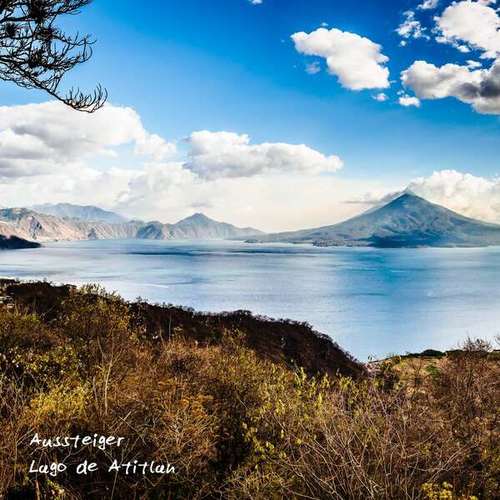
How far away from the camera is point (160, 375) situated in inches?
353

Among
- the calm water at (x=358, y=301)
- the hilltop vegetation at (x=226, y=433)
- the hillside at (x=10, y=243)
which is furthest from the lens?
the hillside at (x=10, y=243)

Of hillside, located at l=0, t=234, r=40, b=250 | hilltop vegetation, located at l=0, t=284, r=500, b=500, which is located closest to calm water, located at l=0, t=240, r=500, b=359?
hilltop vegetation, located at l=0, t=284, r=500, b=500

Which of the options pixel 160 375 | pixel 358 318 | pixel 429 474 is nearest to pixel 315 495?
pixel 429 474

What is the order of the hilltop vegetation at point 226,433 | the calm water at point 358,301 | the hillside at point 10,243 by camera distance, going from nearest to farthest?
1. the hilltop vegetation at point 226,433
2. the calm water at point 358,301
3. the hillside at point 10,243

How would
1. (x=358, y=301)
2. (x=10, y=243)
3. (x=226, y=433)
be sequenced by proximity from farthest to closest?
(x=10, y=243), (x=358, y=301), (x=226, y=433)

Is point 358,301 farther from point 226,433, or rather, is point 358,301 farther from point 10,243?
point 10,243

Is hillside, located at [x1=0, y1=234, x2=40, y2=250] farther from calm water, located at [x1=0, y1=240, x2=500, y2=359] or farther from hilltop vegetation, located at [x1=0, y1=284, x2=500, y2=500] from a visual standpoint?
hilltop vegetation, located at [x1=0, y1=284, x2=500, y2=500]

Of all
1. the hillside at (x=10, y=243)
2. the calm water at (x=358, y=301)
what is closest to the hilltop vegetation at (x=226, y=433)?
the calm water at (x=358, y=301)

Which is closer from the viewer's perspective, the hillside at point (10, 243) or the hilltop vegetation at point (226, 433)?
the hilltop vegetation at point (226, 433)

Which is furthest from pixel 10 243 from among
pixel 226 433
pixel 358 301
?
pixel 226 433

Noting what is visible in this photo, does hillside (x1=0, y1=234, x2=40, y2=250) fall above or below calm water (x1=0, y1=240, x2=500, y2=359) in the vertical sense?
above

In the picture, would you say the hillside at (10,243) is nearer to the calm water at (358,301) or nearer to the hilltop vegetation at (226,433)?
the calm water at (358,301)

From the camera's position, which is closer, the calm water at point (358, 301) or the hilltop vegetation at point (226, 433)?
the hilltop vegetation at point (226, 433)

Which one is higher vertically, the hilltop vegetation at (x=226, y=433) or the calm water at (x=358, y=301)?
the hilltop vegetation at (x=226, y=433)
